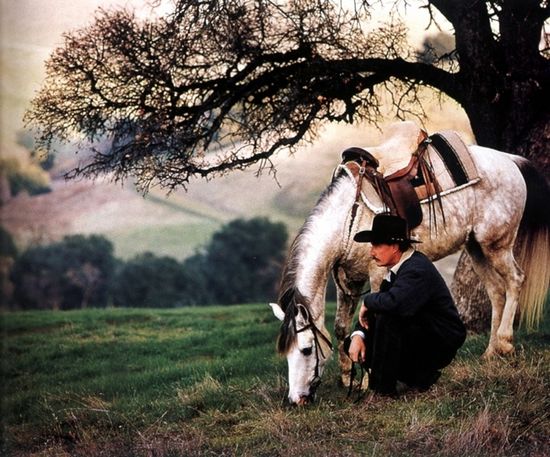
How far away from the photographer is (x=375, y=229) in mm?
4738

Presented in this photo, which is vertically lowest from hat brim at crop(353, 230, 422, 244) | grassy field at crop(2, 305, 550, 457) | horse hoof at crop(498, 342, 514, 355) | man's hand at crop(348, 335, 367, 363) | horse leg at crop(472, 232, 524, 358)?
grassy field at crop(2, 305, 550, 457)

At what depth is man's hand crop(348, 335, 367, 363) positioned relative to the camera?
469 centimetres

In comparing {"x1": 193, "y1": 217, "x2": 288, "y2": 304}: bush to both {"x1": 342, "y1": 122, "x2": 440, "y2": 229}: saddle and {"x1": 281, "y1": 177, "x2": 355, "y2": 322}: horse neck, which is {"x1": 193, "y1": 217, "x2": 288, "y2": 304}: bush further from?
{"x1": 342, "y1": 122, "x2": 440, "y2": 229}: saddle

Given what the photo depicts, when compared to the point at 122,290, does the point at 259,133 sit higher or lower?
higher

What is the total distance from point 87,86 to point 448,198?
8.53 ft

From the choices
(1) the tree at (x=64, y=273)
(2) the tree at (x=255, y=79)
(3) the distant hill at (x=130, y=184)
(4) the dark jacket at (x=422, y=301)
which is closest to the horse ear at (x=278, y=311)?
(4) the dark jacket at (x=422, y=301)

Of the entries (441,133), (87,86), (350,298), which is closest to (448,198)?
(441,133)

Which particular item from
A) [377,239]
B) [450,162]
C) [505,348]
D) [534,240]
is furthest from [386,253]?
[534,240]

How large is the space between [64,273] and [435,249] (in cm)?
280

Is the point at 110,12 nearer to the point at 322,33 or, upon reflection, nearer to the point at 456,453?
the point at 322,33

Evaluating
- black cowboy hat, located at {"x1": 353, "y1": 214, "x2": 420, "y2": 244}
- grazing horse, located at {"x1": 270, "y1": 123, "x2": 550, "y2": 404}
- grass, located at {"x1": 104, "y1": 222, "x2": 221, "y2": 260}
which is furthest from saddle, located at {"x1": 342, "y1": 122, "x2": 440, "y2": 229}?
grass, located at {"x1": 104, "y1": 222, "x2": 221, "y2": 260}

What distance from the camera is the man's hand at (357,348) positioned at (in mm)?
4691

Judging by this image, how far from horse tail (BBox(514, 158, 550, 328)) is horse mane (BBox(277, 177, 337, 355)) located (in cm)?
167

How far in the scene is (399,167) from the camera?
545 centimetres
